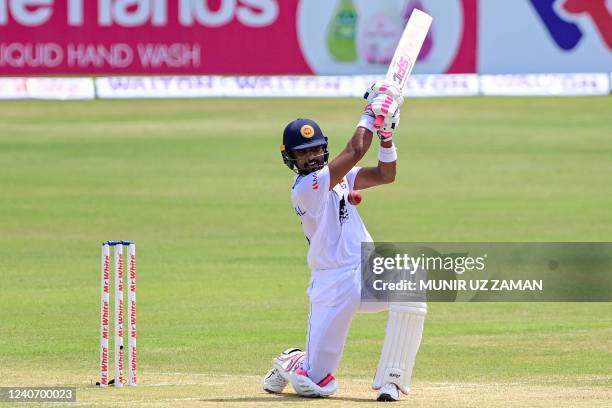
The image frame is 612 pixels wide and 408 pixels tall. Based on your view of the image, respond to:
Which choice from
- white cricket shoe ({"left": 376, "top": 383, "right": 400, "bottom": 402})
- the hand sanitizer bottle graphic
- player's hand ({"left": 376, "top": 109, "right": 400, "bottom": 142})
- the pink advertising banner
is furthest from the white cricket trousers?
the hand sanitizer bottle graphic

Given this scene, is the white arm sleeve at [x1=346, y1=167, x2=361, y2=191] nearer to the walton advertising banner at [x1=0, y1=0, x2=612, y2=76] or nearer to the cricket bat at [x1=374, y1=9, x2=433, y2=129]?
the cricket bat at [x1=374, y1=9, x2=433, y2=129]

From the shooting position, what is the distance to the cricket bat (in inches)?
360

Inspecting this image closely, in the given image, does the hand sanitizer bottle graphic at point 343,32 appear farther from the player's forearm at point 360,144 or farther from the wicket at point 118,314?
the player's forearm at point 360,144

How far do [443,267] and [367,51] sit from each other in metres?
11.8

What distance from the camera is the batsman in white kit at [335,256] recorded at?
8797 millimetres

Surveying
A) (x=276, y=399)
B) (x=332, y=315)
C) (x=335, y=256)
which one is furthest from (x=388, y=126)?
(x=276, y=399)

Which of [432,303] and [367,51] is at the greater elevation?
[367,51]

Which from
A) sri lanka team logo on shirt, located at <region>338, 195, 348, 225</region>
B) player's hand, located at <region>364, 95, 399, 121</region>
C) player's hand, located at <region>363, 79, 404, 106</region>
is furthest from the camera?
sri lanka team logo on shirt, located at <region>338, 195, 348, 225</region>

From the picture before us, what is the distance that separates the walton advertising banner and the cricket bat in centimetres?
1027

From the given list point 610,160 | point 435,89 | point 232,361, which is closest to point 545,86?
point 435,89

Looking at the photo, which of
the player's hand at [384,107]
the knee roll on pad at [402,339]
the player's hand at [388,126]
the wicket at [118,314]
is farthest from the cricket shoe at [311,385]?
the player's hand at [384,107]

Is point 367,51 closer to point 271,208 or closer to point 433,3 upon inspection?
point 433,3

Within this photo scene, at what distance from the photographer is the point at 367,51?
856 inches

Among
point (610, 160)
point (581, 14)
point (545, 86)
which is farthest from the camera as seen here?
point (545, 86)
